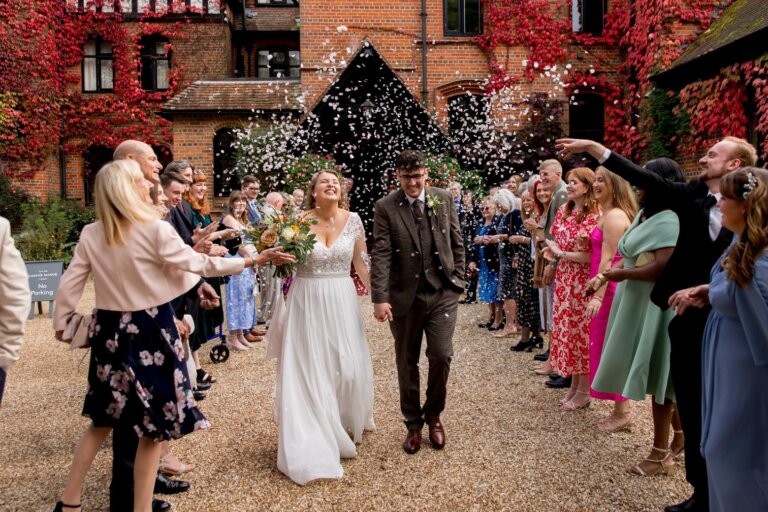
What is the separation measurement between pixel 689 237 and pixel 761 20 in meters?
10.3

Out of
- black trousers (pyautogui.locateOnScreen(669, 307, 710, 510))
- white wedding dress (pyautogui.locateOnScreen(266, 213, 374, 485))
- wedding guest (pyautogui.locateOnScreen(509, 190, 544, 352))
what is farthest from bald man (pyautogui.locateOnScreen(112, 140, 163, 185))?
wedding guest (pyautogui.locateOnScreen(509, 190, 544, 352))

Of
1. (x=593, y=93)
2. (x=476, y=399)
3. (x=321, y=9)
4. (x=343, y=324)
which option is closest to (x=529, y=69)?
(x=593, y=93)

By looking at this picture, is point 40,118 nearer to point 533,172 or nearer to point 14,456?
point 533,172

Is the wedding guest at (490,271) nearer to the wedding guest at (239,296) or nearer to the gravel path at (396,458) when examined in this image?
the gravel path at (396,458)

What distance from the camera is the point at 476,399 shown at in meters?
6.03

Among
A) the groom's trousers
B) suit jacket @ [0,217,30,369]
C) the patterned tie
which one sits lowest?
the groom's trousers

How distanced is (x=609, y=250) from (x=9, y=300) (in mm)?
4170

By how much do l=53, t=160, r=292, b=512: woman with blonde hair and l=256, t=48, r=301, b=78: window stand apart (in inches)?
907

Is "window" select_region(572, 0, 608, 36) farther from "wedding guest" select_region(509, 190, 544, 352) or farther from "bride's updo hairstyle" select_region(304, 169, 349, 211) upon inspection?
"bride's updo hairstyle" select_region(304, 169, 349, 211)

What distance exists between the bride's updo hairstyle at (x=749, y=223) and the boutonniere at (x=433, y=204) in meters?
2.32

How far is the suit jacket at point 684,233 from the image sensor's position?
11.9 ft

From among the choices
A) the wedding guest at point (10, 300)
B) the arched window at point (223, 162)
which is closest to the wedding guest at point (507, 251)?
the wedding guest at point (10, 300)

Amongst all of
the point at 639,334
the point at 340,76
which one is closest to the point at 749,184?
the point at 639,334

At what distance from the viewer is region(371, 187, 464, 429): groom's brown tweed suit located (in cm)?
472
